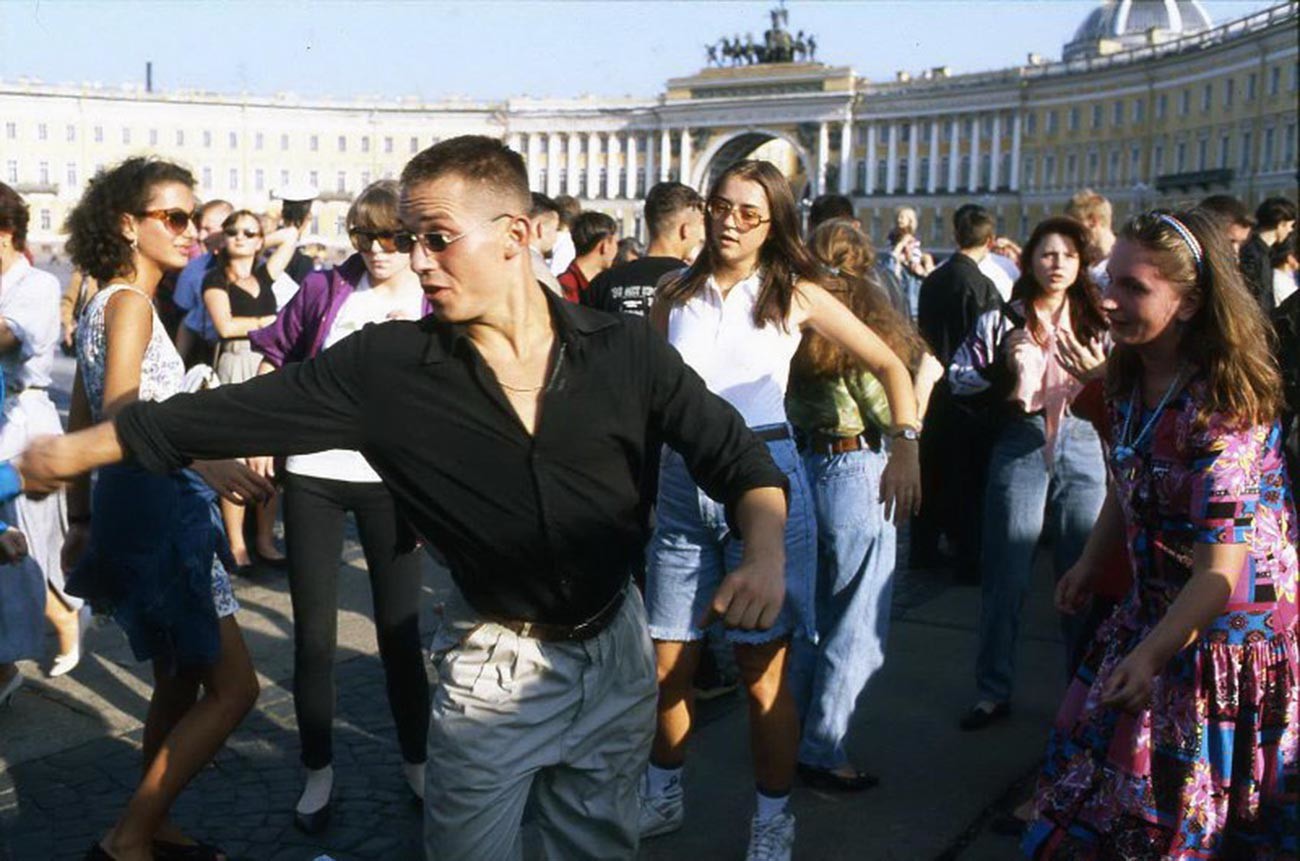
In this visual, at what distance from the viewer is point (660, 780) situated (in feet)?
13.7

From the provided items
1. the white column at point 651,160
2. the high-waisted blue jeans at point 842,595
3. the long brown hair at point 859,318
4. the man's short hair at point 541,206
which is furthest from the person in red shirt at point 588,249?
the white column at point 651,160

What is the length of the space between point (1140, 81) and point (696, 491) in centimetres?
7608

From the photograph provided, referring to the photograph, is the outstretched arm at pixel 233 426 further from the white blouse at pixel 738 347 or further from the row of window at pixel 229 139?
the row of window at pixel 229 139

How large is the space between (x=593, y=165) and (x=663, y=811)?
103361 millimetres

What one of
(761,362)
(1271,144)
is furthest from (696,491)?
(1271,144)

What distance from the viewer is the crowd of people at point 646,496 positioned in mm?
2629

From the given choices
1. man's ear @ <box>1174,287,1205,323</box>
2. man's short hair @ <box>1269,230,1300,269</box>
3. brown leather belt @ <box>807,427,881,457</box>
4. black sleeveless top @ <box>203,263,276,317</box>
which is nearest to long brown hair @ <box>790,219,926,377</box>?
brown leather belt @ <box>807,427,881,457</box>

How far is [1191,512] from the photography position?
2.95m

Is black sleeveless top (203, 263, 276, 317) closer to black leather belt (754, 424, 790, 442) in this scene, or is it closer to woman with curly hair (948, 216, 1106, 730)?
woman with curly hair (948, 216, 1106, 730)

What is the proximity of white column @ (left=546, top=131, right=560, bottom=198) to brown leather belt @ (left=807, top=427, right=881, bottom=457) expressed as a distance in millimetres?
101154

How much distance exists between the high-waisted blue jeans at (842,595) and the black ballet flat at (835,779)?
0.10 feet

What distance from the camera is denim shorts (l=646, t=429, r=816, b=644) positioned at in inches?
152

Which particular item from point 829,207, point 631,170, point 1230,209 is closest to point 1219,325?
point 829,207

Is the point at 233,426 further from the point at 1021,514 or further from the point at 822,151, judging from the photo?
the point at 822,151
